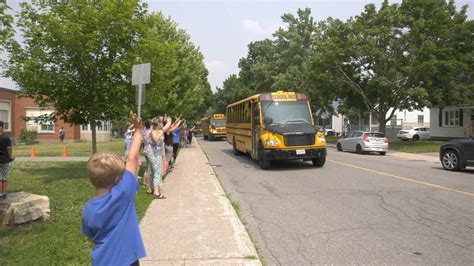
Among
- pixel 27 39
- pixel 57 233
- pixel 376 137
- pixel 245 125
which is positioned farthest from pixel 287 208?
pixel 376 137

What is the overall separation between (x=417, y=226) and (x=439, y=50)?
26.8 m

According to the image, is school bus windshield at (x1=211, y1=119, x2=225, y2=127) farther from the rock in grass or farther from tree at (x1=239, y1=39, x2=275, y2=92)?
the rock in grass

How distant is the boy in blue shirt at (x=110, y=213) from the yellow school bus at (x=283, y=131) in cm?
1231

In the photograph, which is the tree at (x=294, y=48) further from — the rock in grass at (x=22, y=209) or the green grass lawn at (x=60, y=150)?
the rock in grass at (x=22, y=209)

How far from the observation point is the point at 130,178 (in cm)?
314

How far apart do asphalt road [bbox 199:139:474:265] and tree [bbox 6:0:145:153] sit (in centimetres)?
437

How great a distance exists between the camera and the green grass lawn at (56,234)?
17.5 feet

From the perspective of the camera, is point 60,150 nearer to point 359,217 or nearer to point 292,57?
point 359,217

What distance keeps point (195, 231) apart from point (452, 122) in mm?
40389

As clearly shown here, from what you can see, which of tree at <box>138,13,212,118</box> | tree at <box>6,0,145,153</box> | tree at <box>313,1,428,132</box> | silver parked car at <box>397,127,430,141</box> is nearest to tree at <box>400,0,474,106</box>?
tree at <box>313,1,428,132</box>

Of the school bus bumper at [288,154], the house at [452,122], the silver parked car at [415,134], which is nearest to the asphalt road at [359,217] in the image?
the school bus bumper at [288,154]

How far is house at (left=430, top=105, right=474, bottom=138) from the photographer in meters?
38.7

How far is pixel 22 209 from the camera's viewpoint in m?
6.96

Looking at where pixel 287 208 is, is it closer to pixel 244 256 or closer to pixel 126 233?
pixel 244 256
